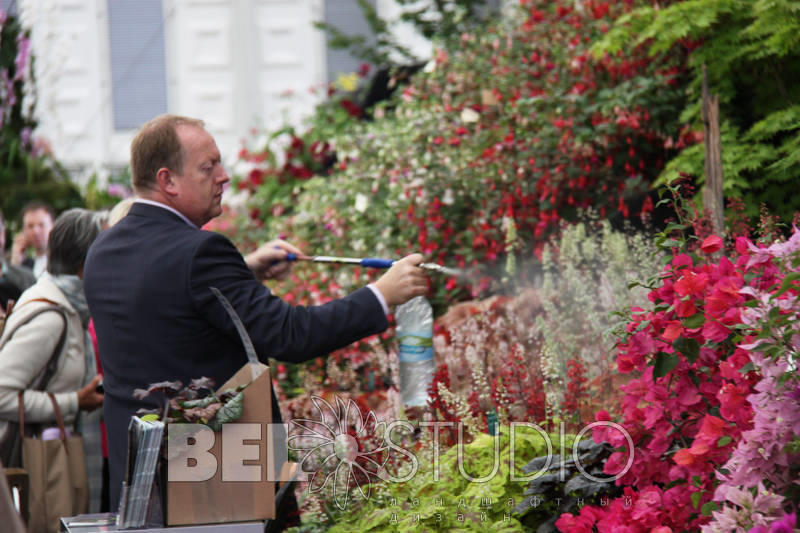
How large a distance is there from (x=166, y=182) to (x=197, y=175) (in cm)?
10

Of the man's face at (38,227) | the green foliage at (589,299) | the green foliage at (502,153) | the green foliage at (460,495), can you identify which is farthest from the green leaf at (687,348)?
the man's face at (38,227)

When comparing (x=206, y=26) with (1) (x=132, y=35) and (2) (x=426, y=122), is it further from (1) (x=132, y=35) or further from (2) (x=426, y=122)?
(2) (x=426, y=122)

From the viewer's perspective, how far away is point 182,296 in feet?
8.46

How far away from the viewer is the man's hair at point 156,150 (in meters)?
2.78

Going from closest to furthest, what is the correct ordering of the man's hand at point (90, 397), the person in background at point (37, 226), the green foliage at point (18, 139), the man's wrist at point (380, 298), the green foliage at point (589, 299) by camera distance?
the man's wrist at point (380, 298) < the man's hand at point (90, 397) < the green foliage at point (589, 299) < the person in background at point (37, 226) < the green foliage at point (18, 139)

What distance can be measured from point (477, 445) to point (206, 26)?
10254mm

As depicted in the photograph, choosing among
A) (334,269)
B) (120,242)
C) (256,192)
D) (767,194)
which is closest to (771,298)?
(120,242)

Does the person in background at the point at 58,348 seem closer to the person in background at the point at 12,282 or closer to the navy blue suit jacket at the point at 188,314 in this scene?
the navy blue suit jacket at the point at 188,314

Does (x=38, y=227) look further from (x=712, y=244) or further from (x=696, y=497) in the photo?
(x=696, y=497)

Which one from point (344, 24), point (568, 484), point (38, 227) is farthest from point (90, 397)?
point (344, 24)

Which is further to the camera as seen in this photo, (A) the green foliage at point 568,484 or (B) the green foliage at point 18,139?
(B) the green foliage at point 18,139

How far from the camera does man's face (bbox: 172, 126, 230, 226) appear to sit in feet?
9.13

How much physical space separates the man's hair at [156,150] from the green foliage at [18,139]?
6599mm

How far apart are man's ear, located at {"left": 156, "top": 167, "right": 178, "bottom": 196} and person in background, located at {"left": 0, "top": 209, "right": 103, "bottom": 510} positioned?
131 cm
